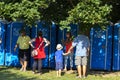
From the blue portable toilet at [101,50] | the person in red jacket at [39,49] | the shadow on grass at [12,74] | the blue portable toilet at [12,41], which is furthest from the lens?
the blue portable toilet at [12,41]

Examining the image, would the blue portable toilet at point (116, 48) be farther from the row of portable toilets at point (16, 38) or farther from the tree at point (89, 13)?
the tree at point (89, 13)

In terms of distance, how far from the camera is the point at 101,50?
62.0ft

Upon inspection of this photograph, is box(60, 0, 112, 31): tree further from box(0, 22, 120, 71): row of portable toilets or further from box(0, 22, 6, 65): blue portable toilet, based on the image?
box(0, 22, 6, 65): blue portable toilet

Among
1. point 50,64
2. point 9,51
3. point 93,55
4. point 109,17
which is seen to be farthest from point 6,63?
point 109,17

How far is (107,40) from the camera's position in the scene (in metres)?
18.8

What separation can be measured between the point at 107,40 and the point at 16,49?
14.1 feet

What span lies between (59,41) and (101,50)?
196cm

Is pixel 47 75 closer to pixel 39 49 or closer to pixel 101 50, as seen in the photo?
pixel 39 49

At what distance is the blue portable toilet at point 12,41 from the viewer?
65.7 feet

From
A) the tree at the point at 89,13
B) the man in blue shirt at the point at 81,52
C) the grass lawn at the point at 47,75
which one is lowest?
the grass lawn at the point at 47,75

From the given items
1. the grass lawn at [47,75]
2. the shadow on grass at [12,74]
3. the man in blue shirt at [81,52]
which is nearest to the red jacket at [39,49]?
the grass lawn at [47,75]

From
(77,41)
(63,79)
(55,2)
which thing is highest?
(55,2)

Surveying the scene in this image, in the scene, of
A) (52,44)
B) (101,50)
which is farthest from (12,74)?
(101,50)

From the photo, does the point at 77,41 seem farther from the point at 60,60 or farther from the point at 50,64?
the point at 50,64
